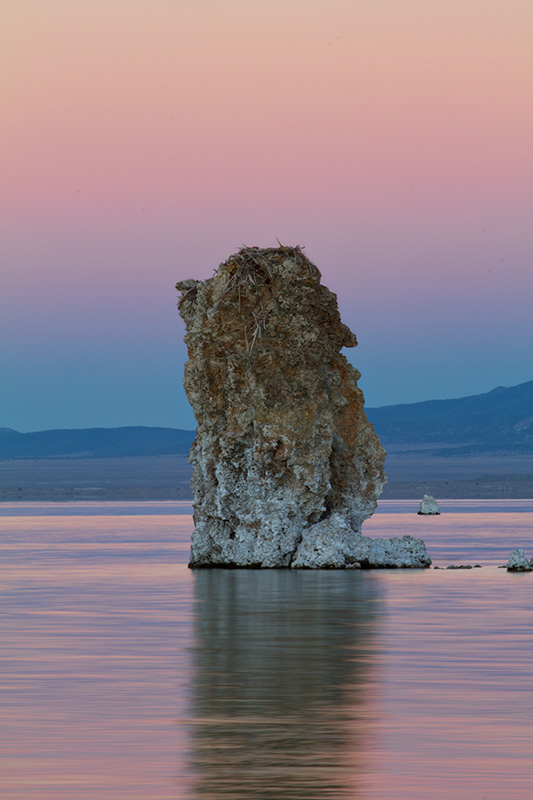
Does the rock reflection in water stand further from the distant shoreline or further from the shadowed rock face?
the distant shoreline

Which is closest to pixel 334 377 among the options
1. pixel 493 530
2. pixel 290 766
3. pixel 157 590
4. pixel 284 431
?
pixel 284 431

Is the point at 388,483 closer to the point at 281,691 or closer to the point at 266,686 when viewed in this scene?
the point at 266,686

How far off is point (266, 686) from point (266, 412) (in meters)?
17.6

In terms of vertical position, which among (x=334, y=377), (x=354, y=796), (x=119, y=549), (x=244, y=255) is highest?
(x=244, y=255)

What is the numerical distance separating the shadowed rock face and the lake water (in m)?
1.70

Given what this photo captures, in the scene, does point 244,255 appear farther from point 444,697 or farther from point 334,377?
point 444,697

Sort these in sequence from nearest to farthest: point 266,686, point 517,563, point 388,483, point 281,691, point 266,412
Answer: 1. point 281,691
2. point 266,686
3. point 517,563
4. point 266,412
5. point 388,483

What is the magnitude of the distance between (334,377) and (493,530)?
18.6 m

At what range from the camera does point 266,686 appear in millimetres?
15008

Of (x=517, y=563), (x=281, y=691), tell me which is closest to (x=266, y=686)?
(x=281, y=691)

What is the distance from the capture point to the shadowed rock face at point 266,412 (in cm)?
3244

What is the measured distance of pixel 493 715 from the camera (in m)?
13.3

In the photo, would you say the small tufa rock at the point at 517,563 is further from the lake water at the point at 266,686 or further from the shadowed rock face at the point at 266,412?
the shadowed rock face at the point at 266,412

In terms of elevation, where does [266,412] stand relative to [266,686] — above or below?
above
